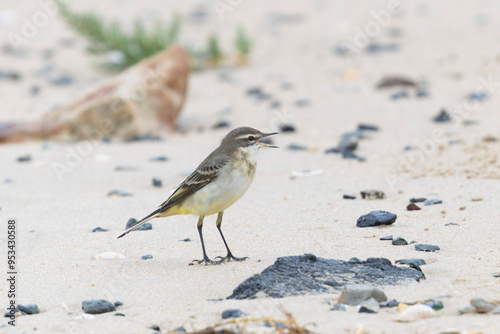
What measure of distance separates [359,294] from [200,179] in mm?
2010

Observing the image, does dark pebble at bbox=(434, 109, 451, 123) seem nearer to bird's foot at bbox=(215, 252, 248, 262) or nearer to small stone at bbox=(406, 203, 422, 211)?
small stone at bbox=(406, 203, 422, 211)

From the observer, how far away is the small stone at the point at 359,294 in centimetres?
458

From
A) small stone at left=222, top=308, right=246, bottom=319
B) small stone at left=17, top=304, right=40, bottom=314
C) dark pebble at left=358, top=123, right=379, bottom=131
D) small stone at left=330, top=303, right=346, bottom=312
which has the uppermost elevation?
Answer: dark pebble at left=358, top=123, right=379, bottom=131

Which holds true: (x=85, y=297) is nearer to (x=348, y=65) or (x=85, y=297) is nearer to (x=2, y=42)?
(x=348, y=65)

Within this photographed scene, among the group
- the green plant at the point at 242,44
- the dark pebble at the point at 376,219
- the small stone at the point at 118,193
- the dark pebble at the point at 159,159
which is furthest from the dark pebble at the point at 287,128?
the dark pebble at the point at 376,219

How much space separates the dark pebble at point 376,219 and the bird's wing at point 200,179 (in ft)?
4.39

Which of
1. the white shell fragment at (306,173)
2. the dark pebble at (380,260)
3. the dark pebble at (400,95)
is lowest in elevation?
the dark pebble at (380,260)

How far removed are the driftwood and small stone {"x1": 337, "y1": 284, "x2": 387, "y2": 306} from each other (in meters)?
6.98

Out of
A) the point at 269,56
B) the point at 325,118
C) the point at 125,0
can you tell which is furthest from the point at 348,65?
the point at 125,0

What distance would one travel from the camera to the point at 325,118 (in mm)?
11445

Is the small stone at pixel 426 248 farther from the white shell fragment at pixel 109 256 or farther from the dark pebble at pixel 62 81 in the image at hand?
the dark pebble at pixel 62 81

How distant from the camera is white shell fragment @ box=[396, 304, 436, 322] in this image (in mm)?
4262

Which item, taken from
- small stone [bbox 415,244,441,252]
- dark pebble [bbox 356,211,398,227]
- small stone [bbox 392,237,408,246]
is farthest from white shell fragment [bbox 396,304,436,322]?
dark pebble [bbox 356,211,398,227]

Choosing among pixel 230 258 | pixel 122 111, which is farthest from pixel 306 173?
pixel 122 111
